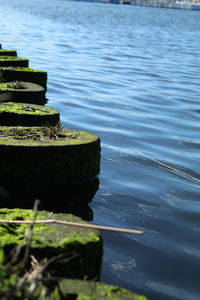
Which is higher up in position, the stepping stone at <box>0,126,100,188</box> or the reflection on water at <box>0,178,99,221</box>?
the stepping stone at <box>0,126,100,188</box>

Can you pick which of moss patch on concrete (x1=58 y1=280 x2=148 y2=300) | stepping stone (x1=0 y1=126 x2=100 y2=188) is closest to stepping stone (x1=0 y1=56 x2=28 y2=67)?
stepping stone (x1=0 y1=126 x2=100 y2=188)

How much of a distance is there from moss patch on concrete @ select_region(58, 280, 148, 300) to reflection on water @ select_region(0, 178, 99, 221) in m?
3.12

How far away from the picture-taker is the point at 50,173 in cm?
671

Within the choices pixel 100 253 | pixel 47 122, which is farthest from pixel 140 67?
pixel 100 253

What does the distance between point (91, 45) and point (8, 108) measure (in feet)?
80.9

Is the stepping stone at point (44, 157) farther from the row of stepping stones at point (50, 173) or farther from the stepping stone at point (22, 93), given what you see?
the stepping stone at point (22, 93)

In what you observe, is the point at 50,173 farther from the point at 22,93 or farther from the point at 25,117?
the point at 22,93

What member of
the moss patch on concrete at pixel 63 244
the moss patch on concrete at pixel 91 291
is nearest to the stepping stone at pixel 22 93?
the moss patch on concrete at pixel 63 244

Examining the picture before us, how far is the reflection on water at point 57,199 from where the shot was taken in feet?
21.5

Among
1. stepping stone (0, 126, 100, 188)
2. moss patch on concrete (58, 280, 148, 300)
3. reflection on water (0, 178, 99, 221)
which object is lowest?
reflection on water (0, 178, 99, 221)

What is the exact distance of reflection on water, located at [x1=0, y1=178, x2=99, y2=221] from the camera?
6.55m

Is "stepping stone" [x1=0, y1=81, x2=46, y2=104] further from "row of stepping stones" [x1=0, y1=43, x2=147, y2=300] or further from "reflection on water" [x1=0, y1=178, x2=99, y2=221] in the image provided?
"reflection on water" [x1=0, y1=178, x2=99, y2=221]

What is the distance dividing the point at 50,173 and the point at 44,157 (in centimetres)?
29

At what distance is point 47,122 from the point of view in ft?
26.4
